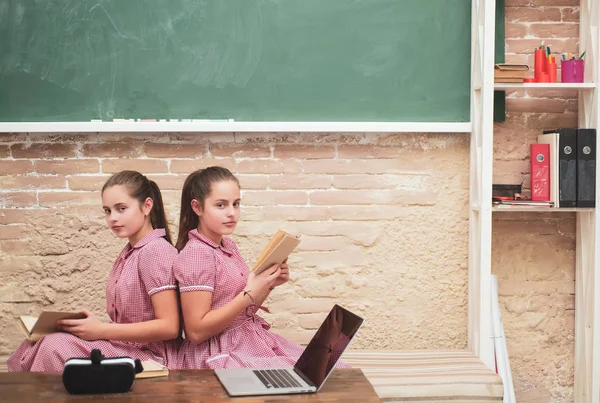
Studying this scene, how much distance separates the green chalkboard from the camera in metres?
3.80

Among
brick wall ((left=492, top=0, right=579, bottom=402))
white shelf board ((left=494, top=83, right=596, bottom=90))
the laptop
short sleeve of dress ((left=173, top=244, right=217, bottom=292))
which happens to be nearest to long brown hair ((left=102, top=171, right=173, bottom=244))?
short sleeve of dress ((left=173, top=244, right=217, bottom=292))

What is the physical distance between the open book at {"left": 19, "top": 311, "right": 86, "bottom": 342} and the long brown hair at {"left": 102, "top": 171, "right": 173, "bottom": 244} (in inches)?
19.4

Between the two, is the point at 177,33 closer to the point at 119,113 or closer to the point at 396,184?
the point at 119,113

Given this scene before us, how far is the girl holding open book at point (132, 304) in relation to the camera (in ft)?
8.80

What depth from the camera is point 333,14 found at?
12.7 feet

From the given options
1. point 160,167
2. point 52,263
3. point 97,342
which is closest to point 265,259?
point 97,342

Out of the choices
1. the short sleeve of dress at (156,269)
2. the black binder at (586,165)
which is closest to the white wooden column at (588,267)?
the black binder at (586,165)

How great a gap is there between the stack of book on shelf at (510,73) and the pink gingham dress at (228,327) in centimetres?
155

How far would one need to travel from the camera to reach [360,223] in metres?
3.90

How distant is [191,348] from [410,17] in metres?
2.00

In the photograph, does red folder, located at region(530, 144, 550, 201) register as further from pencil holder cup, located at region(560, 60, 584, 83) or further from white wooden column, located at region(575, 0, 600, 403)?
pencil holder cup, located at region(560, 60, 584, 83)

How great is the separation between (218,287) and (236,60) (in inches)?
55.6

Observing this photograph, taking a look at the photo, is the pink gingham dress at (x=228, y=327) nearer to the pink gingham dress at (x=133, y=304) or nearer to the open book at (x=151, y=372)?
the pink gingham dress at (x=133, y=304)

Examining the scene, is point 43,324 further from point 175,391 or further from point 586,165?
point 586,165
